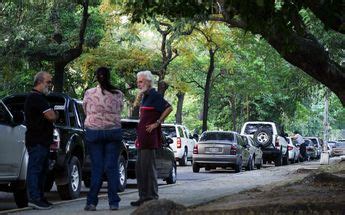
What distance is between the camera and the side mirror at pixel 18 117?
32.7 ft

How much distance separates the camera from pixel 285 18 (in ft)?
29.2

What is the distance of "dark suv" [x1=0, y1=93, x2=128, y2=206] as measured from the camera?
38.0 ft

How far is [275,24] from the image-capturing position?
8930 mm

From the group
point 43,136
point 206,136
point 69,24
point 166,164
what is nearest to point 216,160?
point 206,136

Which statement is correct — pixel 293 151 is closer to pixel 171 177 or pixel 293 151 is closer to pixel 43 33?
pixel 43 33

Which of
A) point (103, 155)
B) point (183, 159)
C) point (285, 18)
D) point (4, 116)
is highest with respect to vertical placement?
point (285, 18)

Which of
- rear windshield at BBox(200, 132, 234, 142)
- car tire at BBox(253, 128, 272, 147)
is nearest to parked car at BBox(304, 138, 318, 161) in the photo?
car tire at BBox(253, 128, 272, 147)

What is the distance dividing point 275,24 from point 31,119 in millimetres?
3731

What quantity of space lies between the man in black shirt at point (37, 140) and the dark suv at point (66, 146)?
174 cm

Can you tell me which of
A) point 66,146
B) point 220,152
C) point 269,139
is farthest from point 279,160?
point 66,146

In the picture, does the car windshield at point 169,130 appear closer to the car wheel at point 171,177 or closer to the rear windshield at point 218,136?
the rear windshield at point 218,136

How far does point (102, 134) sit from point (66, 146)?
9.97 ft

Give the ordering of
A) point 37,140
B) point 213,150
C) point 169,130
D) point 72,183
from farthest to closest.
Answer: point 169,130
point 213,150
point 72,183
point 37,140

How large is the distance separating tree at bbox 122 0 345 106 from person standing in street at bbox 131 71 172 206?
1.34m
